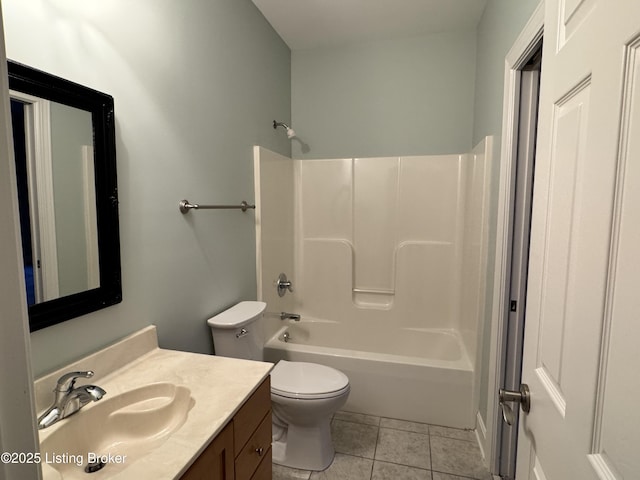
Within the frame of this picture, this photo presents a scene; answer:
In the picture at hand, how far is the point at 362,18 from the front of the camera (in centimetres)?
233

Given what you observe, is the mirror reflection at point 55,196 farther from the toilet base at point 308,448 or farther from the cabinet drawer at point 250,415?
the toilet base at point 308,448

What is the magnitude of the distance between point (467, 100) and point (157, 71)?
217 centimetres

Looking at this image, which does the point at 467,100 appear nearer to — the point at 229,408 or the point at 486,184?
the point at 486,184

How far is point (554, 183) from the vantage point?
682 millimetres

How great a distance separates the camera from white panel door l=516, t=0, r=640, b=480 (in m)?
0.43

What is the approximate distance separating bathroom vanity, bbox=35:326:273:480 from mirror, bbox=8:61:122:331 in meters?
0.22

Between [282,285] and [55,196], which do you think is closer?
[55,196]

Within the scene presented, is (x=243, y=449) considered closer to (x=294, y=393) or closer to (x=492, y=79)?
(x=294, y=393)

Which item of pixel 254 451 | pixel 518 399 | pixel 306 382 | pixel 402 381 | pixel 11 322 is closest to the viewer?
pixel 11 322

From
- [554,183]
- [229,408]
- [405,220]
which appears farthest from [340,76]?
[229,408]

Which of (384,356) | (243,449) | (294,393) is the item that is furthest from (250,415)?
(384,356)

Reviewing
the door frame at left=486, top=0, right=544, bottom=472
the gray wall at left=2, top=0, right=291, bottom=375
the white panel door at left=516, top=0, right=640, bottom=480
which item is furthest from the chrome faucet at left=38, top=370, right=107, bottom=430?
the door frame at left=486, top=0, right=544, bottom=472

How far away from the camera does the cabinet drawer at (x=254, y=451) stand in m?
1.05

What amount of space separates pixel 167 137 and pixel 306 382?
1403mm
